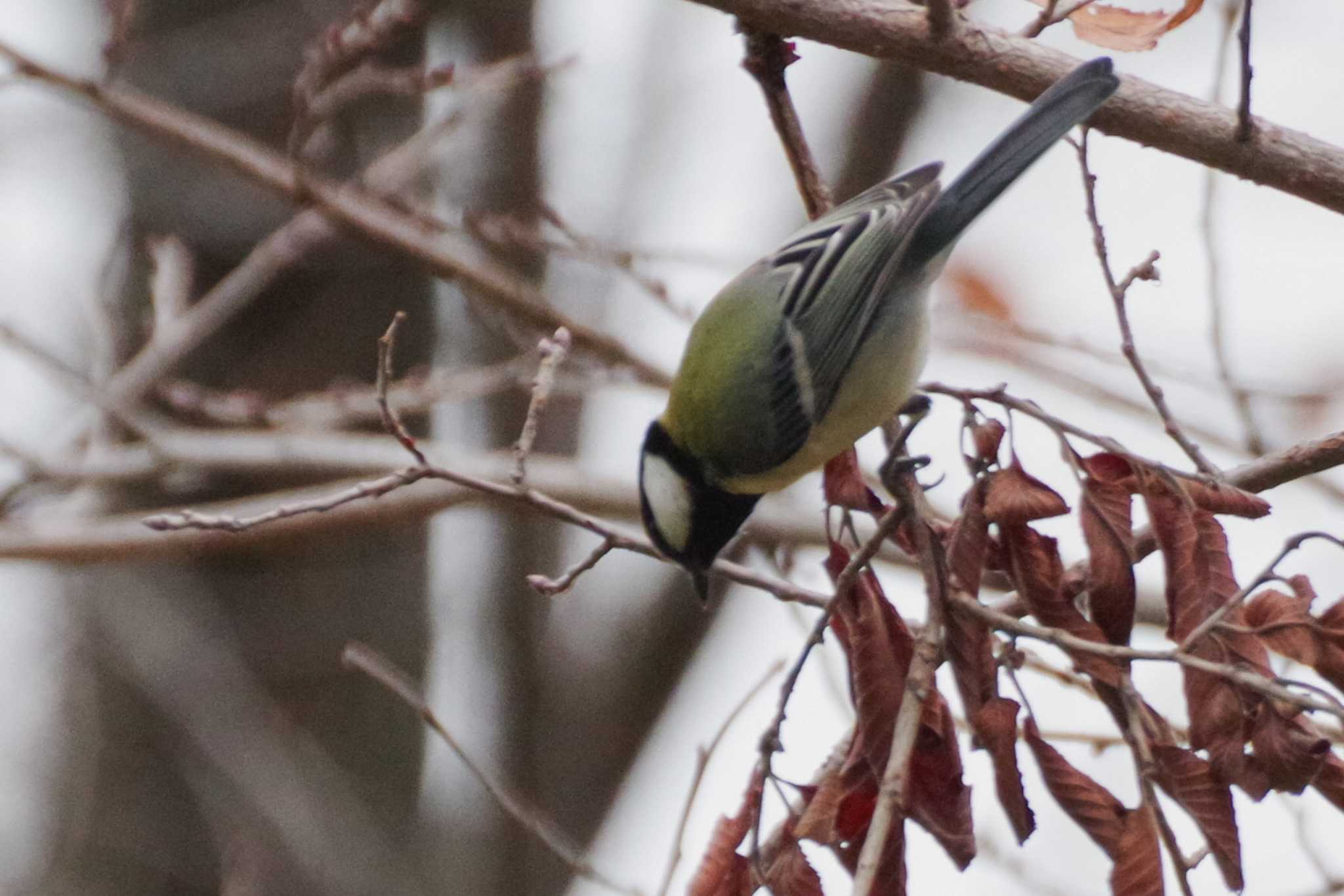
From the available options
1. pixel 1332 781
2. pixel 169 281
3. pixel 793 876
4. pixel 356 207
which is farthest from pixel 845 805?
pixel 169 281

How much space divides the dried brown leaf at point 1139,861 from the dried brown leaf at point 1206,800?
48 mm

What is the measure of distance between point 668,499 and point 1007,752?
1259 millimetres

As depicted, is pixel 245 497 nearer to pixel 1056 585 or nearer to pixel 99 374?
pixel 99 374

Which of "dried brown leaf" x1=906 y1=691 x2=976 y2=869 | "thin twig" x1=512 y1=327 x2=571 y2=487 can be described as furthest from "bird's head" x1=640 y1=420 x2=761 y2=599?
"dried brown leaf" x1=906 y1=691 x2=976 y2=869

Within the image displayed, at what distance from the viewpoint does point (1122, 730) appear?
1.77 m

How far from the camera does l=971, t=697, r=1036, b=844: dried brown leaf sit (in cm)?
178

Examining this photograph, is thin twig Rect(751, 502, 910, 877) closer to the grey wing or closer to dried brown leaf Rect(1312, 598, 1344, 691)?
dried brown leaf Rect(1312, 598, 1344, 691)

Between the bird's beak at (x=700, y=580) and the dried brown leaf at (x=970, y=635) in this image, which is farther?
the bird's beak at (x=700, y=580)

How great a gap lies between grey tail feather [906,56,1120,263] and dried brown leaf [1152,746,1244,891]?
39.5 inches

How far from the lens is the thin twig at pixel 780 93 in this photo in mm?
2516

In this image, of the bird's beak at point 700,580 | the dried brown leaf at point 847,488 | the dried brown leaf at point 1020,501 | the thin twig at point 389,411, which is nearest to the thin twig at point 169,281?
the bird's beak at point 700,580

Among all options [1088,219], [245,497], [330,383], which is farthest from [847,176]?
[1088,219]

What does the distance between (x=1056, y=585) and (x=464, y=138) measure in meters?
4.52

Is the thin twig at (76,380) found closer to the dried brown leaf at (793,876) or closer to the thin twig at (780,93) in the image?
the thin twig at (780,93)
